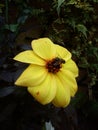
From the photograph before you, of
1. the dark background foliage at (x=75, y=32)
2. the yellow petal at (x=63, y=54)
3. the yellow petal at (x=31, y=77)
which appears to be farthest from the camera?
the dark background foliage at (x=75, y=32)

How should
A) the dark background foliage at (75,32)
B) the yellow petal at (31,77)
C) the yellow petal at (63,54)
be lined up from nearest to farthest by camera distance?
1. the yellow petal at (31,77)
2. the yellow petal at (63,54)
3. the dark background foliage at (75,32)

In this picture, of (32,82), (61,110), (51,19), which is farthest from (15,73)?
(51,19)

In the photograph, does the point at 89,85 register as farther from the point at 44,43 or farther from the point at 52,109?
the point at 44,43

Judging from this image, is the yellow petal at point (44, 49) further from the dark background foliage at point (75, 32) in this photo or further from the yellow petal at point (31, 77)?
the dark background foliage at point (75, 32)

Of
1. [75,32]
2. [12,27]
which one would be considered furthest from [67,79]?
[75,32]

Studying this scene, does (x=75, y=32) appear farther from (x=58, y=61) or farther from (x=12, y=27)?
(x=58, y=61)

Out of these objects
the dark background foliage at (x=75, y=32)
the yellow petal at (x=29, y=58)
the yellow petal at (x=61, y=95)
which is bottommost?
the dark background foliage at (x=75, y=32)

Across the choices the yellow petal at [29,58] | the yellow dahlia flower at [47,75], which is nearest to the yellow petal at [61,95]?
the yellow dahlia flower at [47,75]

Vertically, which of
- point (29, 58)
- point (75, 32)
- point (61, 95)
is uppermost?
point (29, 58)
